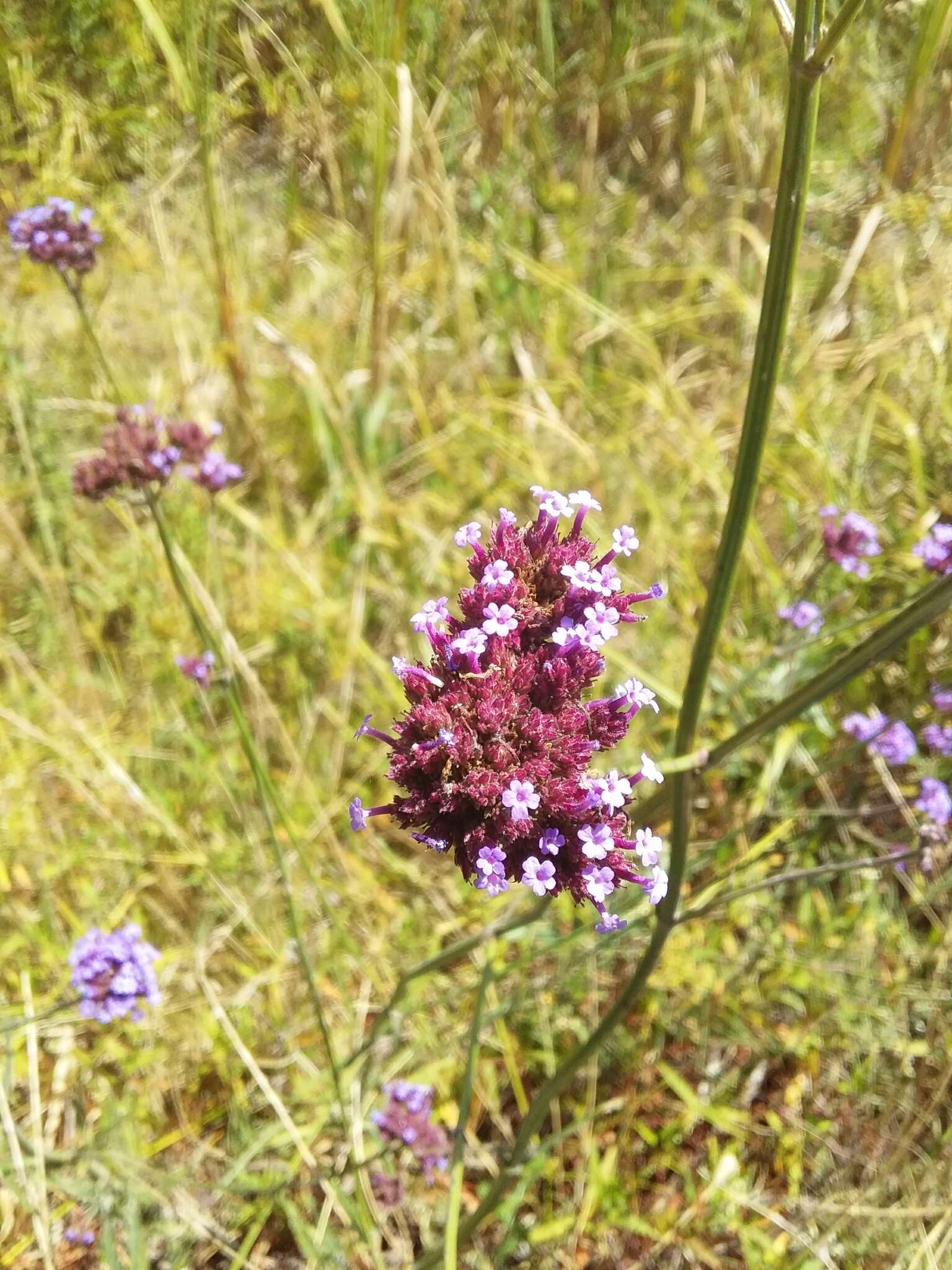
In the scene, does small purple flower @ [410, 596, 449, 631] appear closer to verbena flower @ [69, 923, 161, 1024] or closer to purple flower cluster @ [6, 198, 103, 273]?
verbena flower @ [69, 923, 161, 1024]

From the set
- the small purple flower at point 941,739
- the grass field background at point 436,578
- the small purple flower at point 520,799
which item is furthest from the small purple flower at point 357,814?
the small purple flower at point 941,739

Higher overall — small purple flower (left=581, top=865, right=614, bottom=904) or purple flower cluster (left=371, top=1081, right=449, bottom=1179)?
small purple flower (left=581, top=865, right=614, bottom=904)

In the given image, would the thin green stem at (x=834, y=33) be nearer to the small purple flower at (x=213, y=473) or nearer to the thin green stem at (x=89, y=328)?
the thin green stem at (x=89, y=328)

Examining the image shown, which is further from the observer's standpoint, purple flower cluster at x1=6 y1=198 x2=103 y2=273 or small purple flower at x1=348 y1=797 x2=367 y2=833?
purple flower cluster at x1=6 y1=198 x2=103 y2=273

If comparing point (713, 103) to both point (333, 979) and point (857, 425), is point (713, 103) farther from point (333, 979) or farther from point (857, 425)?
point (333, 979)

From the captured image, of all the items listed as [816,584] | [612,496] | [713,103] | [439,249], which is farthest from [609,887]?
[713,103]

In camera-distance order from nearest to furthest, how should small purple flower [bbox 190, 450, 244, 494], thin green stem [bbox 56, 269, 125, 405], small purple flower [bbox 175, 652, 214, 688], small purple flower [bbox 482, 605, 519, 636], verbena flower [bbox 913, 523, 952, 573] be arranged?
small purple flower [bbox 482, 605, 519, 636]
thin green stem [bbox 56, 269, 125, 405]
verbena flower [bbox 913, 523, 952, 573]
small purple flower [bbox 175, 652, 214, 688]
small purple flower [bbox 190, 450, 244, 494]

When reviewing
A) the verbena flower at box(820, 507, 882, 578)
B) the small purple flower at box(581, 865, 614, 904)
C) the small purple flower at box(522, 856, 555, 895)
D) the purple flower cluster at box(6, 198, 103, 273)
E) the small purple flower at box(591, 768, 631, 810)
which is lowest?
the small purple flower at box(581, 865, 614, 904)

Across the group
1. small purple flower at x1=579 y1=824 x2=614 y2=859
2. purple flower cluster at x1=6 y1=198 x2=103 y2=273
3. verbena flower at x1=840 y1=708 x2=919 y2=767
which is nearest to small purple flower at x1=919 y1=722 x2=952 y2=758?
verbena flower at x1=840 y1=708 x2=919 y2=767
